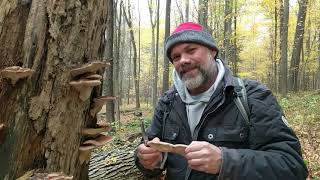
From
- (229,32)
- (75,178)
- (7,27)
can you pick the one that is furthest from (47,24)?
(229,32)

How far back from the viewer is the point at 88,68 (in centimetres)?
→ 212

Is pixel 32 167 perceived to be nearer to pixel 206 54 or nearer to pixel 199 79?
pixel 199 79

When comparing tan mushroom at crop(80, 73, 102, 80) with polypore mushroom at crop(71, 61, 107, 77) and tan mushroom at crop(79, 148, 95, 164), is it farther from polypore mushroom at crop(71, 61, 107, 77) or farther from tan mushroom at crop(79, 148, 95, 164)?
tan mushroom at crop(79, 148, 95, 164)

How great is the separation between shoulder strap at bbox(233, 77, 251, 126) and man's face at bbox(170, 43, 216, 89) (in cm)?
34

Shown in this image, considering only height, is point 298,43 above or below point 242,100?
above

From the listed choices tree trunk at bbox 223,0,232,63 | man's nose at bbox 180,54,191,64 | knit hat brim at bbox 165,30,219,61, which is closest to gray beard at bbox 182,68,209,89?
man's nose at bbox 180,54,191,64

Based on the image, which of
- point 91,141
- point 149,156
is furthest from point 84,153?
point 149,156

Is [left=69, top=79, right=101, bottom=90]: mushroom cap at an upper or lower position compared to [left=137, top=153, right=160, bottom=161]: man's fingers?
upper

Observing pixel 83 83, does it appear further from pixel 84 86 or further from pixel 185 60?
pixel 185 60

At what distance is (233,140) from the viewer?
8.81 feet

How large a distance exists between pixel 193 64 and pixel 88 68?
48.3 inches

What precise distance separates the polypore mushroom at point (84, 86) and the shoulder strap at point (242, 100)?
1.15 meters

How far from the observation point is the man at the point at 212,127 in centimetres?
244

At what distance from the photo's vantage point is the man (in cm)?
244
